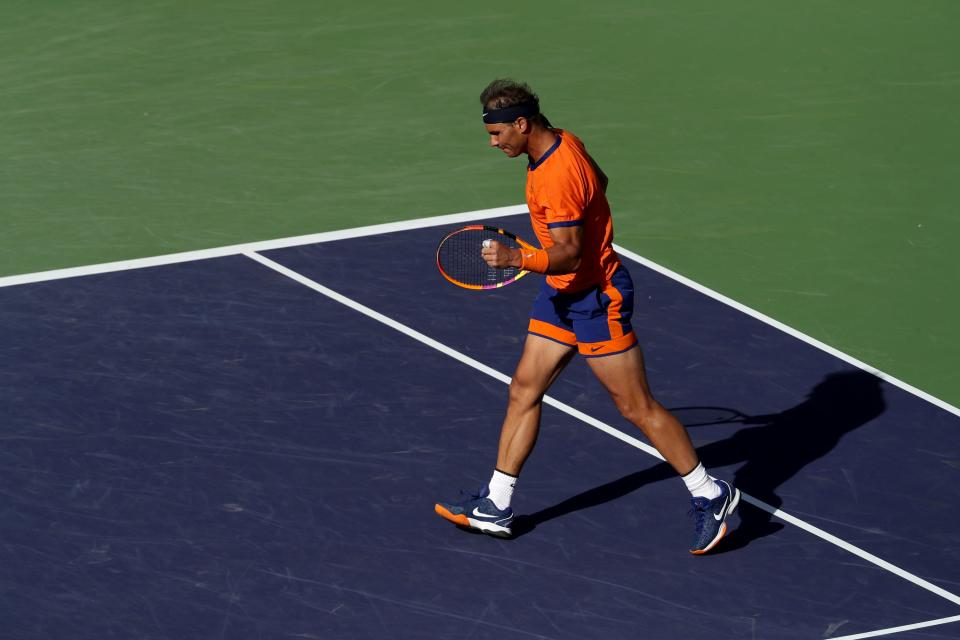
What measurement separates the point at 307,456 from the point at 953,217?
20.5ft

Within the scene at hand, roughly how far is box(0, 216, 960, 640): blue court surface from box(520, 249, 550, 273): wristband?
62.7 inches

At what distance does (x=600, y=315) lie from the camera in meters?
8.91

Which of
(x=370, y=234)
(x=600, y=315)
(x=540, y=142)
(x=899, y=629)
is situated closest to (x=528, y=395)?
(x=600, y=315)

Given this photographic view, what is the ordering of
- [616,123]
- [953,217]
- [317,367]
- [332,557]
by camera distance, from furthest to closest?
[616,123] < [953,217] < [317,367] < [332,557]

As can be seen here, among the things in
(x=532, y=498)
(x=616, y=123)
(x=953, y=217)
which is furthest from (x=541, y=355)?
(x=616, y=123)

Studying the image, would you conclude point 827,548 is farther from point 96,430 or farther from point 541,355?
point 96,430

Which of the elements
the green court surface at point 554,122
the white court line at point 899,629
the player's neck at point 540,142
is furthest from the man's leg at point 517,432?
the green court surface at point 554,122

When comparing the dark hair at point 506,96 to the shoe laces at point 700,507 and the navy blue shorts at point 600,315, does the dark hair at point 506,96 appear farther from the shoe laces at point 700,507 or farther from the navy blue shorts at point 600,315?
the shoe laces at point 700,507

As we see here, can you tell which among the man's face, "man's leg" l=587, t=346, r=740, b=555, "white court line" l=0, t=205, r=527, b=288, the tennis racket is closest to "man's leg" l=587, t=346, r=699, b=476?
"man's leg" l=587, t=346, r=740, b=555

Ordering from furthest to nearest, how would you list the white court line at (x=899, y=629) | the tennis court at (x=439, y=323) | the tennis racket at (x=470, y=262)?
the tennis racket at (x=470, y=262) → the tennis court at (x=439, y=323) → the white court line at (x=899, y=629)

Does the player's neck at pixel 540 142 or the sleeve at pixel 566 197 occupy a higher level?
the player's neck at pixel 540 142

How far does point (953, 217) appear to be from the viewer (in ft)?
45.5

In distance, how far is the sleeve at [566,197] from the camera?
28.0 feet

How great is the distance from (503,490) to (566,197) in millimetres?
1639
